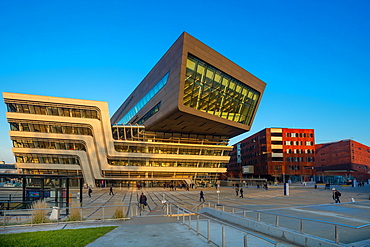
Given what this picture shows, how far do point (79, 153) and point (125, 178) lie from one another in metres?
11.9

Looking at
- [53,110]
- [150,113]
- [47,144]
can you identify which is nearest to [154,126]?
[150,113]

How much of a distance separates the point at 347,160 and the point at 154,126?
336 feet

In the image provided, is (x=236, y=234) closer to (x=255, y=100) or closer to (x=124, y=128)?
(x=255, y=100)

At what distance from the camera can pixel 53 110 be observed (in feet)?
200

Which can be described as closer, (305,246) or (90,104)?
(305,246)

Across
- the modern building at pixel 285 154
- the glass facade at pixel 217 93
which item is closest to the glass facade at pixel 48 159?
the glass facade at pixel 217 93

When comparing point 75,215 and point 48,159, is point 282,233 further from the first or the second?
point 48,159

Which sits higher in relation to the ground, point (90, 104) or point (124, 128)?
point (90, 104)

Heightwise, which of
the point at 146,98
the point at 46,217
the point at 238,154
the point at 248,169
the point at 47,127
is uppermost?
the point at 146,98

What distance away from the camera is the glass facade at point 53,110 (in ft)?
197

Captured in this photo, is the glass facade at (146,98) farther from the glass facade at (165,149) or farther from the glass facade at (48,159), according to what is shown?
the glass facade at (48,159)

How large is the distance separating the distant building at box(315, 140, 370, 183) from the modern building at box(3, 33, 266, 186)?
73.8m

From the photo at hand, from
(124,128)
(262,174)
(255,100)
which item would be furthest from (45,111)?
(262,174)

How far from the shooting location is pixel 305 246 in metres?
10.2
